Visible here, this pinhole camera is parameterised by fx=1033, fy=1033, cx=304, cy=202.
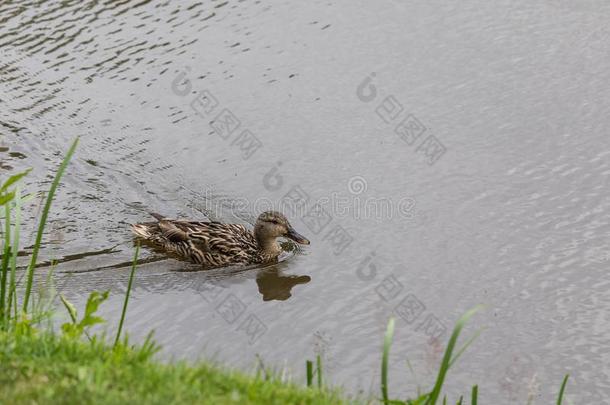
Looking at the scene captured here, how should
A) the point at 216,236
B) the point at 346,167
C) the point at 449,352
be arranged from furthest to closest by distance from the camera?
the point at 346,167
the point at 216,236
the point at 449,352

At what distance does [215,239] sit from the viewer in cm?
1225

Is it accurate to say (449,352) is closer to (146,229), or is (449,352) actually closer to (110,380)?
(110,380)

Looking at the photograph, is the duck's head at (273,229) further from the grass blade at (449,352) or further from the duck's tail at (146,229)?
the grass blade at (449,352)

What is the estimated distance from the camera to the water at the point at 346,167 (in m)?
9.79

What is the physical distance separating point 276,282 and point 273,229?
0.79 meters

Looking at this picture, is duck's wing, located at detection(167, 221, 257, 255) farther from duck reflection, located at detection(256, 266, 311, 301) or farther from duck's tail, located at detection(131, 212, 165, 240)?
duck reflection, located at detection(256, 266, 311, 301)

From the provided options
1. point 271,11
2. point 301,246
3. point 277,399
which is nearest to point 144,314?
point 301,246

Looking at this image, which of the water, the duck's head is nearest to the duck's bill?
the duck's head

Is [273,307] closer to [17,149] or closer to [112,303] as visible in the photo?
[112,303]

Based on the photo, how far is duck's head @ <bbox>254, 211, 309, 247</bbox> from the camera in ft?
39.4

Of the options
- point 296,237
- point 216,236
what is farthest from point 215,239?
point 296,237

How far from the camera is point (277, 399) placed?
5.86 meters

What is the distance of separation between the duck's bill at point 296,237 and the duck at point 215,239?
3 centimetres

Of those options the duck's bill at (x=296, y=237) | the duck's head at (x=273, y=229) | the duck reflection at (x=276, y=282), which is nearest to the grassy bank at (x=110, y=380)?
the duck reflection at (x=276, y=282)
